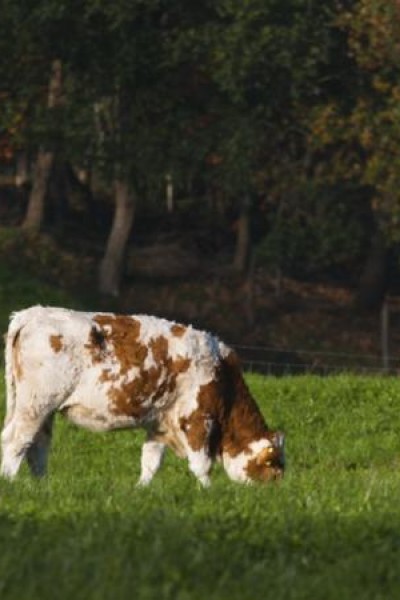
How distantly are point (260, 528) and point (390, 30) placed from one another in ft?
99.9

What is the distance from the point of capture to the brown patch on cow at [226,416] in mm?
19109

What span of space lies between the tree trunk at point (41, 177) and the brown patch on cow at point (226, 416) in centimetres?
2967

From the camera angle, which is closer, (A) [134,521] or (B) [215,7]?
(A) [134,521]

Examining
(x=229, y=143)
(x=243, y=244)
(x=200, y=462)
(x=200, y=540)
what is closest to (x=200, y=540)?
(x=200, y=540)

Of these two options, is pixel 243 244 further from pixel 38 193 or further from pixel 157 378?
pixel 157 378

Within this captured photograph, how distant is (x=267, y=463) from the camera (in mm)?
19062

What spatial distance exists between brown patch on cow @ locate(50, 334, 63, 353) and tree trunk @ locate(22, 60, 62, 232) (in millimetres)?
30015

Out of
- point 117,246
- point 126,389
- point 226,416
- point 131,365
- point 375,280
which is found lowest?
point 375,280

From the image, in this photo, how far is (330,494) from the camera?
48.7 ft

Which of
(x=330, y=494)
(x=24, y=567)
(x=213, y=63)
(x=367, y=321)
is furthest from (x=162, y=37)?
(x=24, y=567)

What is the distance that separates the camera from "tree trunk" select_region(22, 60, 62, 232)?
4875 centimetres

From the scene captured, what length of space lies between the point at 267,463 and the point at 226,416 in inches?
24.1

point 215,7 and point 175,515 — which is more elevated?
point 215,7

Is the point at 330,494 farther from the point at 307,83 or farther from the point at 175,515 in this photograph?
the point at 307,83
